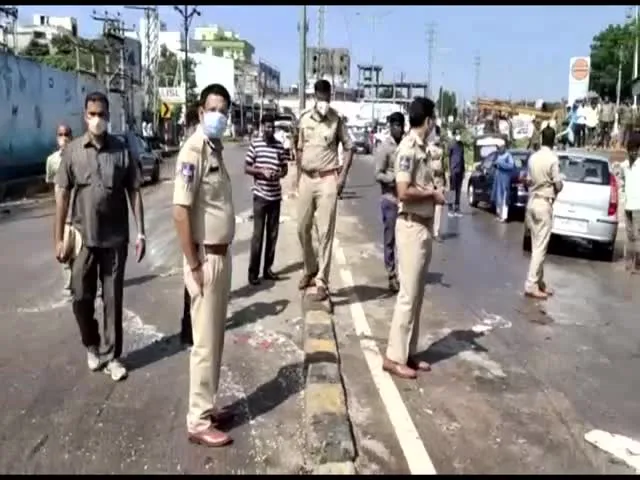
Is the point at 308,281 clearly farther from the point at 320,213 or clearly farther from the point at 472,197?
the point at 472,197

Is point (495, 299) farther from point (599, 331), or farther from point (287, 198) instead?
point (287, 198)

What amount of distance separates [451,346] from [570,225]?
22.7 feet

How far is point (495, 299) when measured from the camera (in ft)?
30.5

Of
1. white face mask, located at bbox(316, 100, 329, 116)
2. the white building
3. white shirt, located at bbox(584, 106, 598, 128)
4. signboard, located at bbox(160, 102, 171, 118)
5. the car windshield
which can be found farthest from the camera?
the white building

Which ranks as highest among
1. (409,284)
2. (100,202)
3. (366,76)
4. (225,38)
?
(225,38)

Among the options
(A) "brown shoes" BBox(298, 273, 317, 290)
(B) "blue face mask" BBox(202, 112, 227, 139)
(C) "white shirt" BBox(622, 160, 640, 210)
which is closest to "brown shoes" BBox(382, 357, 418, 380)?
(B) "blue face mask" BBox(202, 112, 227, 139)

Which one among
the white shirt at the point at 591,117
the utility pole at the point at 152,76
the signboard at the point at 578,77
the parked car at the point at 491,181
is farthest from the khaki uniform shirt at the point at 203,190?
the utility pole at the point at 152,76

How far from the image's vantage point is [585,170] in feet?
45.2

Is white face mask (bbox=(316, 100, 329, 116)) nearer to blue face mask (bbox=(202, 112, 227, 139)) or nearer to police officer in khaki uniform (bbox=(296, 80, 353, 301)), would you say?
police officer in khaki uniform (bbox=(296, 80, 353, 301))

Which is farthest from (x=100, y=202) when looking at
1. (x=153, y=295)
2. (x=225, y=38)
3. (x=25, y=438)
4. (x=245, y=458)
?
(x=225, y=38)

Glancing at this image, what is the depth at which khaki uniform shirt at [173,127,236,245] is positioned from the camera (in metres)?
4.73

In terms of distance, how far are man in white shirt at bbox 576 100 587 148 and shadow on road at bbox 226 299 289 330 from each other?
96.9 feet

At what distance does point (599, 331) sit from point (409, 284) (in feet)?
9.52

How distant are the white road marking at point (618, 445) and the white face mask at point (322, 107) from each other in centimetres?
423
